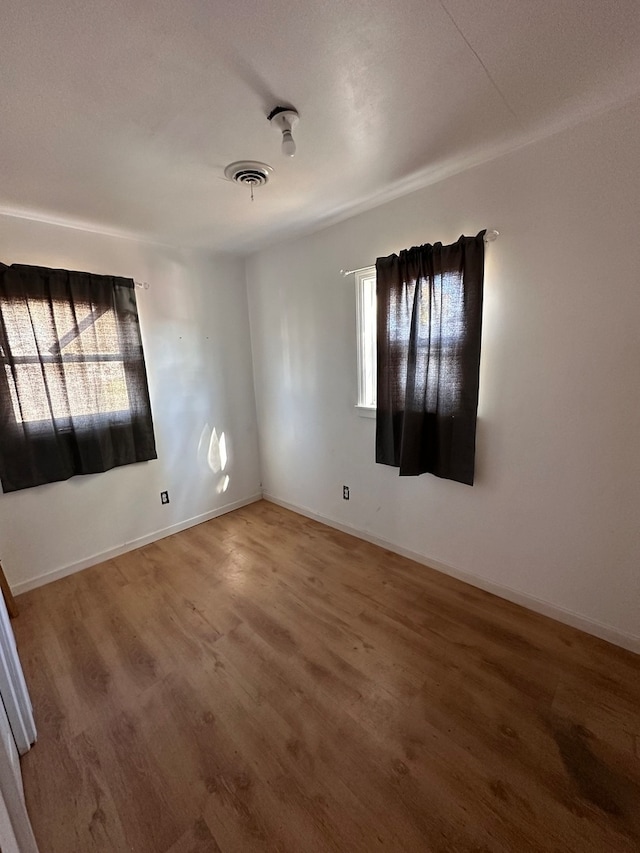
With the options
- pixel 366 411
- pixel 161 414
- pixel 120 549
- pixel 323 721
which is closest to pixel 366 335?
pixel 366 411

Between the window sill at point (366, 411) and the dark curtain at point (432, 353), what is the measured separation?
0.56ft

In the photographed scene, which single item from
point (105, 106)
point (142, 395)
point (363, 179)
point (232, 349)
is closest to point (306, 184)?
point (363, 179)

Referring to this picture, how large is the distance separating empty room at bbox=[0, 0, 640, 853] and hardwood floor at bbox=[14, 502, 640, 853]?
1 centimetres

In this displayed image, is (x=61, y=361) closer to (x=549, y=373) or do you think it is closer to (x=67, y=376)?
(x=67, y=376)

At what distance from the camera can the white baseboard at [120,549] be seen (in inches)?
95.4

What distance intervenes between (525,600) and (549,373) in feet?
4.35

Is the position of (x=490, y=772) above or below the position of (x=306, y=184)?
below

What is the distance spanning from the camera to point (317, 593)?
226cm

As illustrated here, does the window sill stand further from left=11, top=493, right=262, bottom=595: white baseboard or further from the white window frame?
left=11, top=493, right=262, bottom=595: white baseboard

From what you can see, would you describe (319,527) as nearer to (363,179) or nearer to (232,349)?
(232,349)

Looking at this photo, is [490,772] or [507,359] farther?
[507,359]

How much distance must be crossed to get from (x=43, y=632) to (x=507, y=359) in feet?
10.1

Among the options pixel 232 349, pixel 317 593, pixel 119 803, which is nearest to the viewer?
pixel 119 803

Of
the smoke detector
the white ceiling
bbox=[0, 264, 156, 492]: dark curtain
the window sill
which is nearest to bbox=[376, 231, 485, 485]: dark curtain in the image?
the window sill
